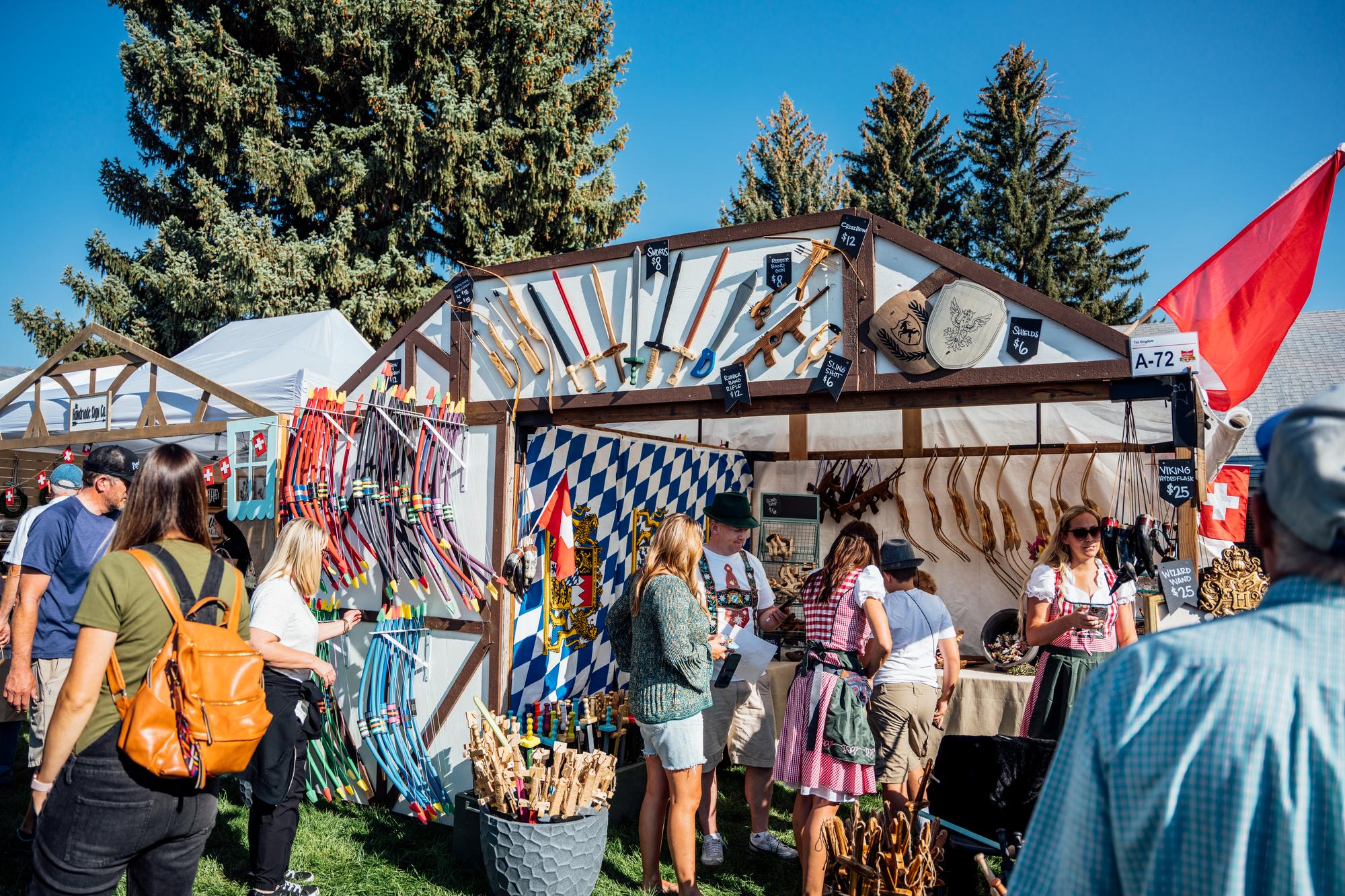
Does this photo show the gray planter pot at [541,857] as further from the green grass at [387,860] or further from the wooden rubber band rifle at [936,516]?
the wooden rubber band rifle at [936,516]

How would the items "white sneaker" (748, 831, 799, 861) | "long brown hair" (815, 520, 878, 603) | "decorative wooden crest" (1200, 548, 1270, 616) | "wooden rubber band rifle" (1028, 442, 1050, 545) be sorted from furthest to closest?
1. "wooden rubber band rifle" (1028, 442, 1050, 545)
2. "decorative wooden crest" (1200, 548, 1270, 616)
3. "white sneaker" (748, 831, 799, 861)
4. "long brown hair" (815, 520, 878, 603)

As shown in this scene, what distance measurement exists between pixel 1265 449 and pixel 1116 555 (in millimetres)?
2944

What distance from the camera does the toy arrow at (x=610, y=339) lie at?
4.18 metres

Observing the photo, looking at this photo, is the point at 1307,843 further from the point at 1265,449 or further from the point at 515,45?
the point at 515,45

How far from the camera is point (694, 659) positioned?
326cm

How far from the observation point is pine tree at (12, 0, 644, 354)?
11.8 meters

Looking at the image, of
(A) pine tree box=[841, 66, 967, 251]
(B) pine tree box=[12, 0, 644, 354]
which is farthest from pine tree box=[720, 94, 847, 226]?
(B) pine tree box=[12, 0, 644, 354]

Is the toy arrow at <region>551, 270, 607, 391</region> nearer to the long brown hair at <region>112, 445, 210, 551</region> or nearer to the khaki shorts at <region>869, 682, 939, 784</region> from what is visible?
the khaki shorts at <region>869, 682, 939, 784</region>

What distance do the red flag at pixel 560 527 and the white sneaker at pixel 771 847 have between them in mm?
1571

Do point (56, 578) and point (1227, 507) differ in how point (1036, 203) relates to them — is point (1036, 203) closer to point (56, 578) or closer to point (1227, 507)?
point (1227, 507)

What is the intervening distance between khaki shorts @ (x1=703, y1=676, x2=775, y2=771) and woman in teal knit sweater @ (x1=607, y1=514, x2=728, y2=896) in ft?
2.58

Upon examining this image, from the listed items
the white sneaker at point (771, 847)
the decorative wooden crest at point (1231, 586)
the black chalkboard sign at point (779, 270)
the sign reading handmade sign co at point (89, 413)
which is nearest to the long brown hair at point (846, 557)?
the black chalkboard sign at point (779, 270)

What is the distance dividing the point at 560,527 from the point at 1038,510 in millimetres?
3399

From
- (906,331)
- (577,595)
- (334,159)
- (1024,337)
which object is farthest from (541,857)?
(334,159)
